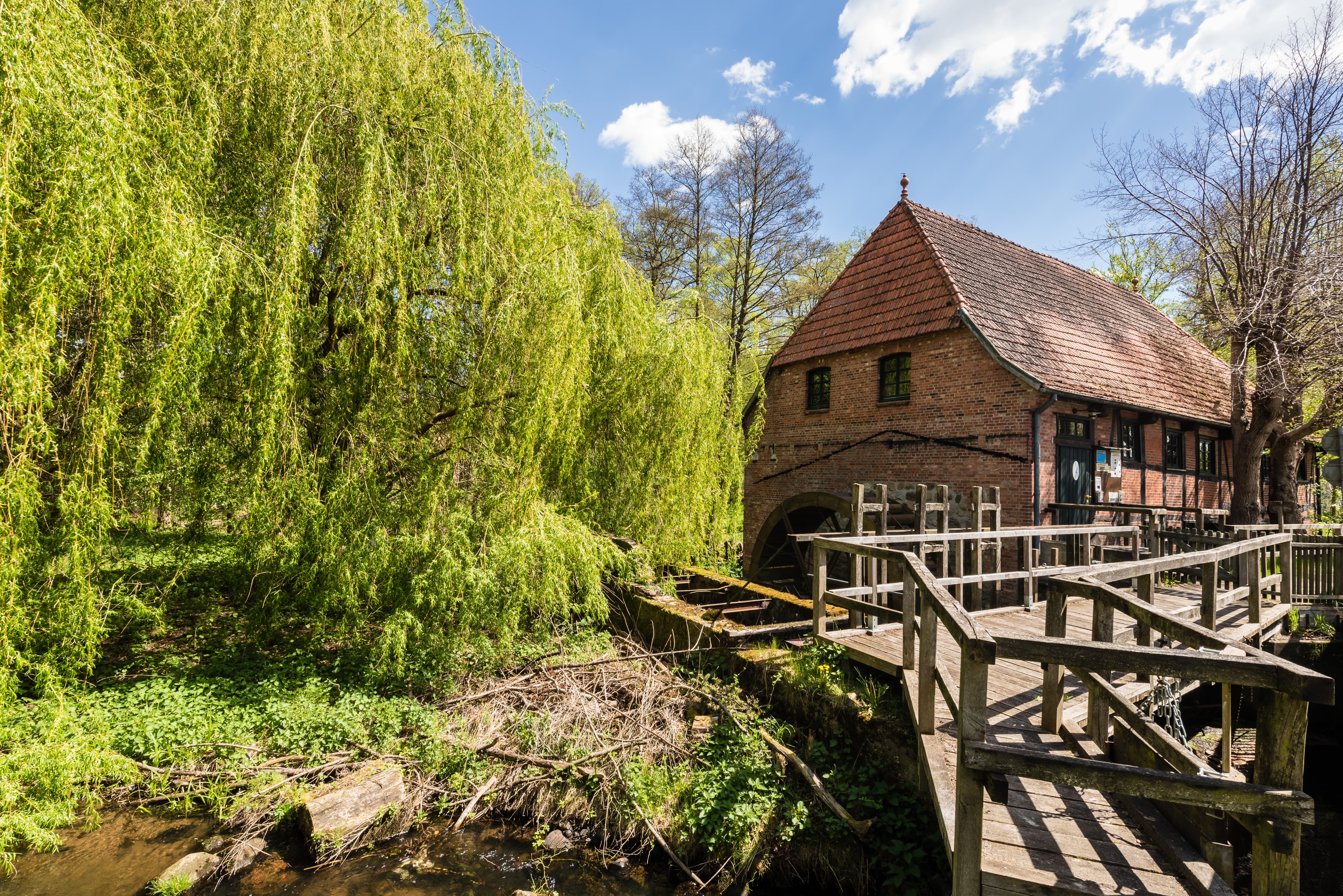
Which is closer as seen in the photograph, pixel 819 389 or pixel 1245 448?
pixel 1245 448

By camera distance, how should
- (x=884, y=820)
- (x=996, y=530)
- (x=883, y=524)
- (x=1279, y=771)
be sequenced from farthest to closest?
(x=883, y=524), (x=996, y=530), (x=884, y=820), (x=1279, y=771)

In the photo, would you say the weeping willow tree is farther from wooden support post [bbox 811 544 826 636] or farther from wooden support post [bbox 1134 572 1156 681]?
wooden support post [bbox 1134 572 1156 681]

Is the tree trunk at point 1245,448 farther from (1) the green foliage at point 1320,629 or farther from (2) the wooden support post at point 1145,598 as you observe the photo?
(2) the wooden support post at point 1145,598

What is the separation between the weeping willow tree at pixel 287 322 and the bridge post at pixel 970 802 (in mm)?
4347

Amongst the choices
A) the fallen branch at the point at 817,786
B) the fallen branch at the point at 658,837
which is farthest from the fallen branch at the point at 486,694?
the fallen branch at the point at 817,786

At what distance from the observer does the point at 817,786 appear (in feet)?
15.7

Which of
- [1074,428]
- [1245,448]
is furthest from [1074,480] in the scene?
[1245,448]

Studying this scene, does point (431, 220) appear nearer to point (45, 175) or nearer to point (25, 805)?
point (45, 175)

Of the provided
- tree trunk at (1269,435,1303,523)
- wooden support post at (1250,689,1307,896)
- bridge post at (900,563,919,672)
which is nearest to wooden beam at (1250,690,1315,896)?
wooden support post at (1250,689,1307,896)

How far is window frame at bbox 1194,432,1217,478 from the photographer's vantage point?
42.3ft

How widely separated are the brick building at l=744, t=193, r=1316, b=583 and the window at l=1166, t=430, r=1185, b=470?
0.11 ft

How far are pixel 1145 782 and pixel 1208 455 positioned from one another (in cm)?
1444

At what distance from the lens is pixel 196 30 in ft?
17.3

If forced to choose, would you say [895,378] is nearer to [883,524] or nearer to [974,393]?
[974,393]
